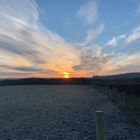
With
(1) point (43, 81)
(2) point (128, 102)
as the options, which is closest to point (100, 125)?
(2) point (128, 102)

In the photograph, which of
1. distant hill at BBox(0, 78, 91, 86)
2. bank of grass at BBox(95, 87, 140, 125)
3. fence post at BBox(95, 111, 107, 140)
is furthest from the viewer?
distant hill at BBox(0, 78, 91, 86)

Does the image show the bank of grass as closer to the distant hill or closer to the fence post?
the fence post

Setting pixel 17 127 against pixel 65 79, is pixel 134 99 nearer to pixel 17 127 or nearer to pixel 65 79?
pixel 17 127

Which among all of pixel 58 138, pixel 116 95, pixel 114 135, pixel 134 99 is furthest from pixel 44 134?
pixel 116 95

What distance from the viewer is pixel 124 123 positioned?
31.2 ft

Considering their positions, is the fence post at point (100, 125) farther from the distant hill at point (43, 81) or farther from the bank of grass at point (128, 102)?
the distant hill at point (43, 81)

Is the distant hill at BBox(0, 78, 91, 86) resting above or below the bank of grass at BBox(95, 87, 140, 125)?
above

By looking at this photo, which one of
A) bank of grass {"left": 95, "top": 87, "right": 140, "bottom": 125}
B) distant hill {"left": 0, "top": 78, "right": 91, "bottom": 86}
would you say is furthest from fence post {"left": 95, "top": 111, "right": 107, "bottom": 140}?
distant hill {"left": 0, "top": 78, "right": 91, "bottom": 86}

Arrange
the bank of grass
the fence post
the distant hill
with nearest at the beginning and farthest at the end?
the fence post < the bank of grass < the distant hill

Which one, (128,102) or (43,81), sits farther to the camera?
(43,81)

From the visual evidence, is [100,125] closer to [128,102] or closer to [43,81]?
[128,102]

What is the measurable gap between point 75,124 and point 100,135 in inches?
239

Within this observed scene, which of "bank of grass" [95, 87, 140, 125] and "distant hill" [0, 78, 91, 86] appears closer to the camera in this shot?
"bank of grass" [95, 87, 140, 125]

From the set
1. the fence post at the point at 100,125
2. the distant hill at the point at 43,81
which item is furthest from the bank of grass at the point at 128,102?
the distant hill at the point at 43,81
